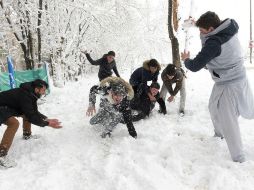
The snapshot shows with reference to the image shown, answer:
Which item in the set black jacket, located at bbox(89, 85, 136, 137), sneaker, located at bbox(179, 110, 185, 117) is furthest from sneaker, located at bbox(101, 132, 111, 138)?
sneaker, located at bbox(179, 110, 185, 117)

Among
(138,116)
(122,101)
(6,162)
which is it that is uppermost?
(122,101)

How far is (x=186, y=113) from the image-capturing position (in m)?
7.51

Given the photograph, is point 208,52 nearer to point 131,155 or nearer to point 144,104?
point 131,155

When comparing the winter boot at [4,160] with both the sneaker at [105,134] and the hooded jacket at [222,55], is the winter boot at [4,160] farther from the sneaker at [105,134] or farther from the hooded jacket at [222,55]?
the hooded jacket at [222,55]

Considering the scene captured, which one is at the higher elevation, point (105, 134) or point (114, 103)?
point (114, 103)

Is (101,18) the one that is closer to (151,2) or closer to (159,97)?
(159,97)

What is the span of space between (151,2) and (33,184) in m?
28.3

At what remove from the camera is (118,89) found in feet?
18.9

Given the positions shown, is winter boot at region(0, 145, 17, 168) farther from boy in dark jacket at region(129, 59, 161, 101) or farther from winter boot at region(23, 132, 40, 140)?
boy in dark jacket at region(129, 59, 161, 101)

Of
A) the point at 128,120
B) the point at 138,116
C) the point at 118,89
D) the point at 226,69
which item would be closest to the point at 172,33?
the point at 138,116

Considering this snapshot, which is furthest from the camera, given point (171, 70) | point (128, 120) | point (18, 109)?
point (171, 70)

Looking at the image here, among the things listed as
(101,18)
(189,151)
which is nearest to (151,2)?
(101,18)

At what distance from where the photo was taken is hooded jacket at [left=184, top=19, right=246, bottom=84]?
4207 millimetres

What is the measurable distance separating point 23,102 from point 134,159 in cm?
199
